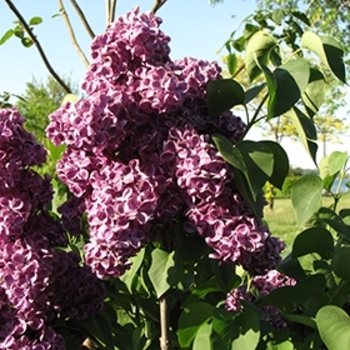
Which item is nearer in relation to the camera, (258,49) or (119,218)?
(119,218)

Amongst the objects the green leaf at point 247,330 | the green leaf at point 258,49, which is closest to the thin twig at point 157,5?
the green leaf at point 258,49

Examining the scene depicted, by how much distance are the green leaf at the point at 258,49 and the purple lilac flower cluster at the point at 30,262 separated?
34 centimetres

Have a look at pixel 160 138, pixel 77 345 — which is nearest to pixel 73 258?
pixel 77 345

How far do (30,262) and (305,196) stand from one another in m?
0.40

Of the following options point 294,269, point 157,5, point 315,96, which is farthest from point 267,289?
point 157,5

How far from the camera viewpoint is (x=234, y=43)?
122 cm

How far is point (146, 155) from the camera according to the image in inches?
30.7

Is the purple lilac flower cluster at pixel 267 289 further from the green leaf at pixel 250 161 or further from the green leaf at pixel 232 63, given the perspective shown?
the green leaf at pixel 232 63

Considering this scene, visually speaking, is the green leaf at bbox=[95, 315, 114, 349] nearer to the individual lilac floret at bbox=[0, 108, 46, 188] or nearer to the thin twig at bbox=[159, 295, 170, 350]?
the thin twig at bbox=[159, 295, 170, 350]

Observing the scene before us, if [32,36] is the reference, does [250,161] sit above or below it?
below

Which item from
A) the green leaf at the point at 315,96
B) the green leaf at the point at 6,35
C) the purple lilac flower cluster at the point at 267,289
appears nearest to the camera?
the green leaf at the point at 315,96

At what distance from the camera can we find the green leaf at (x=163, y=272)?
2.72 ft

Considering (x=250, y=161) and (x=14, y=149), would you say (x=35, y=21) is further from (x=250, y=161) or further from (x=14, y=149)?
(x=250, y=161)

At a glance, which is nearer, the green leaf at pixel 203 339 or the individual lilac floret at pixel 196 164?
the individual lilac floret at pixel 196 164
